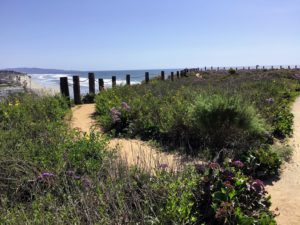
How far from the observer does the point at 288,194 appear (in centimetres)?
524

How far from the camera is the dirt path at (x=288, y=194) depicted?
453cm

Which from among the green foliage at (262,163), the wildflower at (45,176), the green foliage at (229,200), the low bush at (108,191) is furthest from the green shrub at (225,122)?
the wildflower at (45,176)

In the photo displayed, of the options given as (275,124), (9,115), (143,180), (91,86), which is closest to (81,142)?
(143,180)

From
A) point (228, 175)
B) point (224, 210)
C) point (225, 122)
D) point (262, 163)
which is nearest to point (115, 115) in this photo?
point (225, 122)

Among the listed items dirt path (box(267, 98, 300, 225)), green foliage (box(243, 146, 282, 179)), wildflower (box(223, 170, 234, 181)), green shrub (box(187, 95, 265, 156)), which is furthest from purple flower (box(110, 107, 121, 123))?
wildflower (box(223, 170, 234, 181))

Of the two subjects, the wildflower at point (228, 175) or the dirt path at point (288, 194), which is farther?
the dirt path at point (288, 194)

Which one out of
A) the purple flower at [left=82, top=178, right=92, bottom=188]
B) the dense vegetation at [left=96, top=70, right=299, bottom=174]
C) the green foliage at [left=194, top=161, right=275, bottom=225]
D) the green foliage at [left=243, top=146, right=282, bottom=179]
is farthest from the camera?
the dense vegetation at [left=96, top=70, right=299, bottom=174]

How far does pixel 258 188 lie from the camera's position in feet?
14.5

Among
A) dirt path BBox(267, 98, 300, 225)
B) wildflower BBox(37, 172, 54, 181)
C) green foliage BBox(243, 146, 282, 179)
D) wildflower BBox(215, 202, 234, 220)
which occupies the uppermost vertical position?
wildflower BBox(37, 172, 54, 181)

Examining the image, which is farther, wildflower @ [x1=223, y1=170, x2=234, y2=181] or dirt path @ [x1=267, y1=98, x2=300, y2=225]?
dirt path @ [x1=267, y1=98, x2=300, y2=225]

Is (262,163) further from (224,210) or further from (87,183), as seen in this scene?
(87,183)

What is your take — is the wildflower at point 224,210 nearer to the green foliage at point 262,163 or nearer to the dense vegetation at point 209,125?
the dense vegetation at point 209,125

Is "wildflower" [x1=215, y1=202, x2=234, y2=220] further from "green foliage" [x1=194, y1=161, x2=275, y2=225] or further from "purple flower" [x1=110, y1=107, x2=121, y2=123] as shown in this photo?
"purple flower" [x1=110, y1=107, x2=121, y2=123]

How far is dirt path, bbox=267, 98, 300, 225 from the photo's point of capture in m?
4.53
